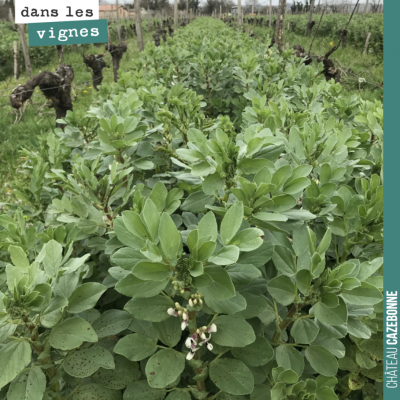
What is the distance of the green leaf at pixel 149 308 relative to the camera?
80 centimetres

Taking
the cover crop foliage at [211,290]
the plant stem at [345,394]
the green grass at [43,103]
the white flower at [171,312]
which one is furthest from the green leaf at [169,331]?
the green grass at [43,103]

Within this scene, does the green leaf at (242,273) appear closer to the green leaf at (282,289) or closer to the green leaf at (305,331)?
the green leaf at (282,289)

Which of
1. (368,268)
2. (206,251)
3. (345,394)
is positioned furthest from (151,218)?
(345,394)

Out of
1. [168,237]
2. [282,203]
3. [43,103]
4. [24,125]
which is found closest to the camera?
[168,237]

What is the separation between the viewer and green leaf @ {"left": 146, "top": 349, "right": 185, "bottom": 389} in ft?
2.58

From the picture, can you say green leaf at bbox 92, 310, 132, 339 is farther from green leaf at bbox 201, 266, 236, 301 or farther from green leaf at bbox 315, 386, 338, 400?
green leaf at bbox 315, 386, 338, 400

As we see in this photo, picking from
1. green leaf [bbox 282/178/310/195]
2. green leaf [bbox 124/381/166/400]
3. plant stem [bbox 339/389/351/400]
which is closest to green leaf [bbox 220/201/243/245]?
green leaf [bbox 282/178/310/195]

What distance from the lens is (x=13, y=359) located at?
2.48ft

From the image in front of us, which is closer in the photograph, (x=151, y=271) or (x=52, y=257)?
(x=151, y=271)

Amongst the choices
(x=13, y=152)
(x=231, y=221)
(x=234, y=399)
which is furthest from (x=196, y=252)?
(x=13, y=152)

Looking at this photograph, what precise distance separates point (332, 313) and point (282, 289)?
0.42ft

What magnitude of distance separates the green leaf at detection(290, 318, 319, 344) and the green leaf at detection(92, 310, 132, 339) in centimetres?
44

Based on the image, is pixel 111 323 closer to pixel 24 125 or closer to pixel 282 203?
pixel 282 203

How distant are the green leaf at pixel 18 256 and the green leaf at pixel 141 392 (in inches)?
16.5
